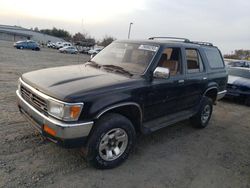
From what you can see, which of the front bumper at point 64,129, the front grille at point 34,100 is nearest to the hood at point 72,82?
the front grille at point 34,100

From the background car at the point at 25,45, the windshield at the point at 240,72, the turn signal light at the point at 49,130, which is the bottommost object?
the background car at the point at 25,45

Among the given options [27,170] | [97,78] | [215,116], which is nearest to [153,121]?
[97,78]

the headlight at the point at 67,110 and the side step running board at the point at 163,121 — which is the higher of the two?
the headlight at the point at 67,110

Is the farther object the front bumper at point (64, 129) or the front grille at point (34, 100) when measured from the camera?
the front grille at point (34, 100)

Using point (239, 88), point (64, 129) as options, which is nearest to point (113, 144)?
point (64, 129)

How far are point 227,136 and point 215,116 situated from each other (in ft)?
5.30

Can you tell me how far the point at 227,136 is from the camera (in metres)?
5.15

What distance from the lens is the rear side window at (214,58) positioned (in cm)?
531

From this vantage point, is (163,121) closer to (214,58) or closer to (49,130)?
(49,130)

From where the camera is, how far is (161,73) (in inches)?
136

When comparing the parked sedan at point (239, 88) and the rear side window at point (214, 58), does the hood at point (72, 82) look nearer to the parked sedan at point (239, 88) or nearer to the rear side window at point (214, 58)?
the rear side window at point (214, 58)

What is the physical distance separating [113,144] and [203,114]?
2.91m

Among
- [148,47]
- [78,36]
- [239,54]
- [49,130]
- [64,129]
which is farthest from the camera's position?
[78,36]

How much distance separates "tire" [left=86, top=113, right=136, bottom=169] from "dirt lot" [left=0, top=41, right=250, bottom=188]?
0.53ft
